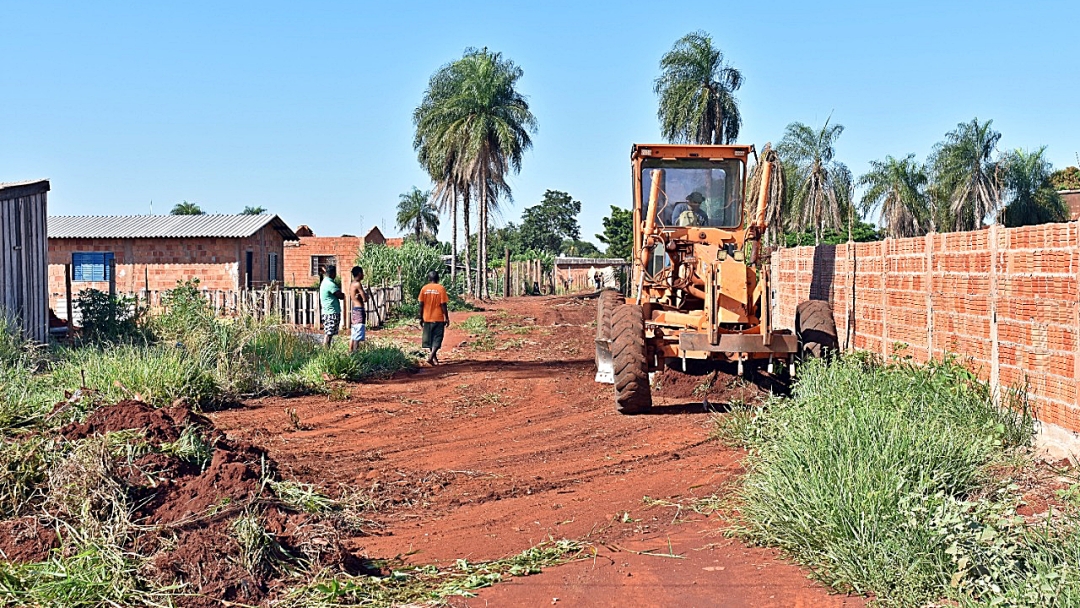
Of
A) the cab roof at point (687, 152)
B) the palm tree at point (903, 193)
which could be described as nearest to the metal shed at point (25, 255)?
the cab roof at point (687, 152)

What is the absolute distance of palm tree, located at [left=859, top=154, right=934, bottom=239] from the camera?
1972 inches

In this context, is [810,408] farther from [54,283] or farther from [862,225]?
[862,225]

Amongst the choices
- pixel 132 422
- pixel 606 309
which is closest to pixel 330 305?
pixel 606 309

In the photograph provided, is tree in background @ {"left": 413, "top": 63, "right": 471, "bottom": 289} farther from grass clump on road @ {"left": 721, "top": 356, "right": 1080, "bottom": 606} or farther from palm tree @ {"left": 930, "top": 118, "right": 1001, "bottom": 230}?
grass clump on road @ {"left": 721, "top": 356, "right": 1080, "bottom": 606}

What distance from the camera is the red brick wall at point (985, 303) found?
784cm

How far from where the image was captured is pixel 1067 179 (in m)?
57.5

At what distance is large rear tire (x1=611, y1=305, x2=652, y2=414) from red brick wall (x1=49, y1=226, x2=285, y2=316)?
28404 millimetres

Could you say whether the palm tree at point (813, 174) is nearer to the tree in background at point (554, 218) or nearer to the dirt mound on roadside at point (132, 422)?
the dirt mound on roadside at point (132, 422)

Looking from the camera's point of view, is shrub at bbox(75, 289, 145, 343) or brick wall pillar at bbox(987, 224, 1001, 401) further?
shrub at bbox(75, 289, 145, 343)

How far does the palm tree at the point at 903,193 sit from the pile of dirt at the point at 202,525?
47.0 meters

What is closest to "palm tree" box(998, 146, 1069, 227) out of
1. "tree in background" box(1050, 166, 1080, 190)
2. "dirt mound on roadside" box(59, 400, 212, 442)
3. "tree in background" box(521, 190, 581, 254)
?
"tree in background" box(1050, 166, 1080, 190)

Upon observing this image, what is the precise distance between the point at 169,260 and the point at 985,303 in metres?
33.8

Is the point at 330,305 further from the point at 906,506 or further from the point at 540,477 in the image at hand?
the point at 906,506

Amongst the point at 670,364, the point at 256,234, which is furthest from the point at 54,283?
the point at 670,364
